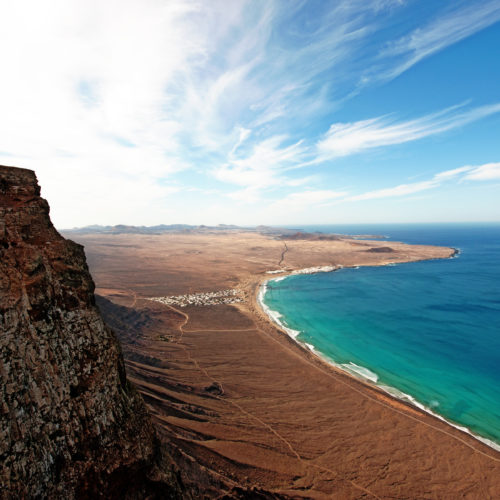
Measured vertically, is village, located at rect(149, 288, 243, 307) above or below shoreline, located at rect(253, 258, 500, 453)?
above

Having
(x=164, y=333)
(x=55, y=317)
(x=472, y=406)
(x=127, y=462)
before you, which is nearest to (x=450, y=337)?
(x=472, y=406)

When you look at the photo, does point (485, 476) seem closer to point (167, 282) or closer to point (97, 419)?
point (97, 419)

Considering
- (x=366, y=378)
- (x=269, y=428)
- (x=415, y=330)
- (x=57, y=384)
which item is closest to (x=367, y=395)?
(x=366, y=378)

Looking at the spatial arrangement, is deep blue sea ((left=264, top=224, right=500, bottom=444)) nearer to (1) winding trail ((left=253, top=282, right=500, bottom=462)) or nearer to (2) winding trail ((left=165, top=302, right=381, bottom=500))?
(1) winding trail ((left=253, top=282, right=500, bottom=462))

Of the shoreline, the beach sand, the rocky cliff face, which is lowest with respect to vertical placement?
the shoreline

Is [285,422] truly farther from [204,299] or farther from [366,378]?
[204,299]

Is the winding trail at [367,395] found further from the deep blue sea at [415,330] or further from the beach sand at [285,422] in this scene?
the deep blue sea at [415,330]

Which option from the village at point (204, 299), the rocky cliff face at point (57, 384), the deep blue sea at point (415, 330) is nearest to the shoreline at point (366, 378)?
the deep blue sea at point (415, 330)

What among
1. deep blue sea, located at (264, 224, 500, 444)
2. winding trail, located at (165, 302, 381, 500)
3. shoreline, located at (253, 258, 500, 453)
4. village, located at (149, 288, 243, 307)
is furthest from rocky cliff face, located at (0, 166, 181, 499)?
village, located at (149, 288, 243, 307)
